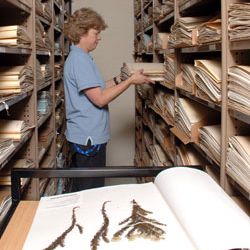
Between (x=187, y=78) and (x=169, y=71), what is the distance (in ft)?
1.62

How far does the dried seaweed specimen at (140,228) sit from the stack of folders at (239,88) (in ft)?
1.69

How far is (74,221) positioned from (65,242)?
105mm

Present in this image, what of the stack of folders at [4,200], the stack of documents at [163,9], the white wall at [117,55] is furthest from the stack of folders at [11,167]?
the white wall at [117,55]

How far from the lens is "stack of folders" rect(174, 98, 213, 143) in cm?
201

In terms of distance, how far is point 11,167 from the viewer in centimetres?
246

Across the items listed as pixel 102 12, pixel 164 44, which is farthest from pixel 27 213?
pixel 102 12

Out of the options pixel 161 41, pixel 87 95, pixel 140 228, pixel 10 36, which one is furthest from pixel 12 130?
pixel 161 41

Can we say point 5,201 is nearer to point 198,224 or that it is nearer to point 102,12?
point 198,224

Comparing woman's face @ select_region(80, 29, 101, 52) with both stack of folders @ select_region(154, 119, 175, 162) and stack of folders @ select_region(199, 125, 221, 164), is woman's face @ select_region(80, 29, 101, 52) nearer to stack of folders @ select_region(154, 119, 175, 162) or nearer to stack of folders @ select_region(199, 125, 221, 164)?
stack of folders @ select_region(154, 119, 175, 162)

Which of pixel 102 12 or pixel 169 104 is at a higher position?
pixel 102 12

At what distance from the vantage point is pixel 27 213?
114 cm

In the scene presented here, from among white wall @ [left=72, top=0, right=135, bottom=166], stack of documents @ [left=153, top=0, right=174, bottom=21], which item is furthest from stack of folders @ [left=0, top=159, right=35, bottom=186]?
white wall @ [left=72, top=0, right=135, bottom=166]

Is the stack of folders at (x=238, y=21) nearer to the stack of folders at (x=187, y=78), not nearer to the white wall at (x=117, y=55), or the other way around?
the stack of folders at (x=187, y=78)

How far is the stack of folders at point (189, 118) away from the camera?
2006mm
